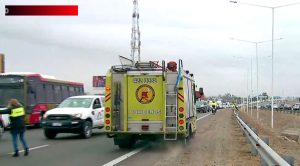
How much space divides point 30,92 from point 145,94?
13796 mm

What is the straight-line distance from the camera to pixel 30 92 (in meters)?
28.3

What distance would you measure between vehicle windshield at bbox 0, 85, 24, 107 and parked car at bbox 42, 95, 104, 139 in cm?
664

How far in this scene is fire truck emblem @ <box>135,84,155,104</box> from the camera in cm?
1622

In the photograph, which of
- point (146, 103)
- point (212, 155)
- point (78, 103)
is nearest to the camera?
point (212, 155)

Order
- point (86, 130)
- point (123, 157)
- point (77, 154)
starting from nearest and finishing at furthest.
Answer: point (123, 157), point (77, 154), point (86, 130)

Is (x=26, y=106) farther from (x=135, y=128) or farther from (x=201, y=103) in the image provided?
(x=201, y=103)

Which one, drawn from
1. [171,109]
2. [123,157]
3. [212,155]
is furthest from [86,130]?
[212,155]

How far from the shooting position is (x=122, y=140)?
1667cm

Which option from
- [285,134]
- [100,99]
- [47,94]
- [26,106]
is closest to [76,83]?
[47,94]

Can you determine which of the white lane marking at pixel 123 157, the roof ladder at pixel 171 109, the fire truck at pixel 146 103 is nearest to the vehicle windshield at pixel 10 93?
the white lane marking at pixel 123 157

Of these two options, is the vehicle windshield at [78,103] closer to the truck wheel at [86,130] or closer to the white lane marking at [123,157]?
the truck wheel at [86,130]

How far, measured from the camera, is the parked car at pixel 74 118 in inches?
802

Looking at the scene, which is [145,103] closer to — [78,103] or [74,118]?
[74,118]

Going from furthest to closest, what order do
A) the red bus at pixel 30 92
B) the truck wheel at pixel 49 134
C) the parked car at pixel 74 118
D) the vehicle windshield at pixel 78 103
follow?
the red bus at pixel 30 92, the vehicle windshield at pixel 78 103, the truck wheel at pixel 49 134, the parked car at pixel 74 118
